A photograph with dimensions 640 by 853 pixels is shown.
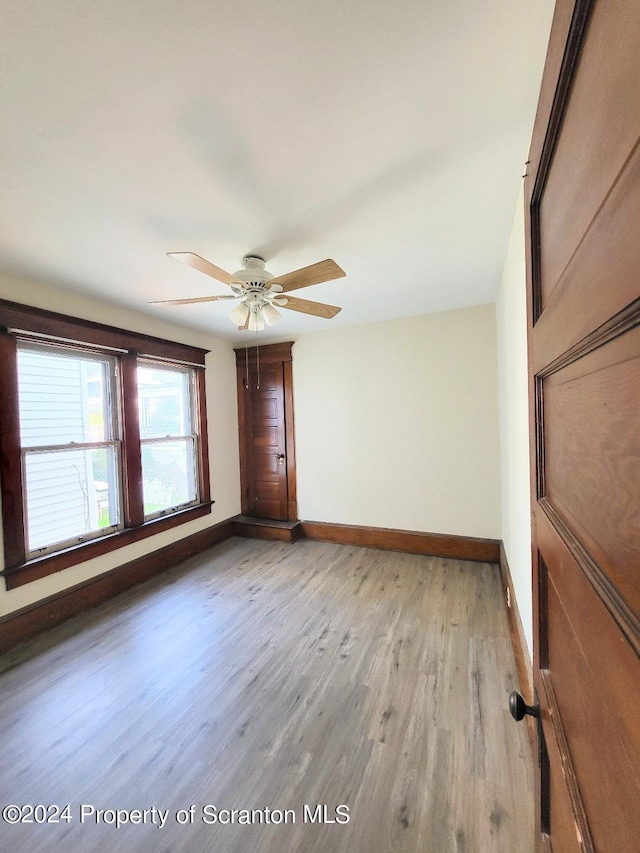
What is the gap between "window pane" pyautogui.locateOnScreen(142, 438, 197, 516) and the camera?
3422 millimetres

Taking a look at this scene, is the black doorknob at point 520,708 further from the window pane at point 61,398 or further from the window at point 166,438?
the window at point 166,438

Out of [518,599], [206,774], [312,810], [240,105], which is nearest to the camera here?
[240,105]

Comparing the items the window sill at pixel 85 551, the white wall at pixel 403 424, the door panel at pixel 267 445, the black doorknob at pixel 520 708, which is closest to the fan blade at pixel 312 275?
the black doorknob at pixel 520 708

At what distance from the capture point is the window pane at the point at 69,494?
2527mm

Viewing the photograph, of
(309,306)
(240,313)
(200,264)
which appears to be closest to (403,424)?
(309,306)

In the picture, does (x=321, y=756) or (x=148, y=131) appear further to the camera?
(x=321, y=756)

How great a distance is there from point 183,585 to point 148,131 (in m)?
3.29

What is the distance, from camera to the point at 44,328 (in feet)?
8.30

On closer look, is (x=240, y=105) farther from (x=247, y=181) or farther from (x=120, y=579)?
(x=120, y=579)

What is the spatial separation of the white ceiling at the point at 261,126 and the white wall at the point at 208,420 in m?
0.54

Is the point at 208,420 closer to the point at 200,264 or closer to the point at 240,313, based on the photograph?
the point at 240,313

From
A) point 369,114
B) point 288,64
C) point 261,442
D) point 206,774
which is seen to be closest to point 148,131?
point 288,64

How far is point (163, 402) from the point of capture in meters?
3.66

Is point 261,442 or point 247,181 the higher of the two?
point 247,181
